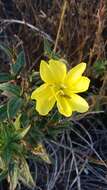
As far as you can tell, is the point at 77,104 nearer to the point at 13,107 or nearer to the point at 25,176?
the point at 13,107

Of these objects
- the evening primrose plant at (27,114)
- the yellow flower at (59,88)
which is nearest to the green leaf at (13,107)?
the evening primrose plant at (27,114)

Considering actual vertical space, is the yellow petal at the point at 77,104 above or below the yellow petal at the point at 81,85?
below

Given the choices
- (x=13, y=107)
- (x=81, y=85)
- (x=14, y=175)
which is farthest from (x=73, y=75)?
(x=14, y=175)

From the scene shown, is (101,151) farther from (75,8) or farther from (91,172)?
(75,8)

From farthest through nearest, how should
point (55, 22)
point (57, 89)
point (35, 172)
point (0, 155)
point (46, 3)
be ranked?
point (46, 3) → point (55, 22) → point (35, 172) → point (0, 155) → point (57, 89)

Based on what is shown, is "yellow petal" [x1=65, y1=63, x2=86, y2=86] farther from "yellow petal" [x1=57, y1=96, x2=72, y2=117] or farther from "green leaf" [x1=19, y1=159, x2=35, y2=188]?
"green leaf" [x1=19, y1=159, x2=35, y2=188]

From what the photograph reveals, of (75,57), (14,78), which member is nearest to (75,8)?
(75,57)

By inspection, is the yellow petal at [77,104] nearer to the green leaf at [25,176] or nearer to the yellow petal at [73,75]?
the yellow petal at [73,75]
